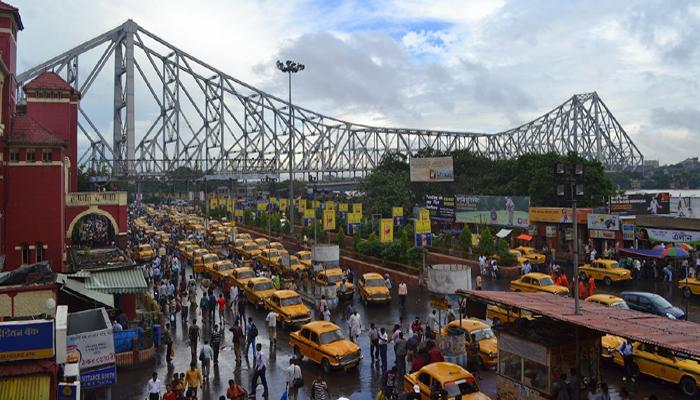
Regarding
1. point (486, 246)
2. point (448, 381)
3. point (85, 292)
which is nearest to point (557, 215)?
point (486, 246)

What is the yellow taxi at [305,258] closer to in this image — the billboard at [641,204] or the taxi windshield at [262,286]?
the taxi windshield at [262,286]

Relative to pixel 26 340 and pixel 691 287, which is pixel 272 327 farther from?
pixel 691 287

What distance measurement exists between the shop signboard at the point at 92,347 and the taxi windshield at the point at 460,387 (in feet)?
22.9

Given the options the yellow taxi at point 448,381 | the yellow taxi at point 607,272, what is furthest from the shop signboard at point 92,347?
the yellow taxi at point 607,272

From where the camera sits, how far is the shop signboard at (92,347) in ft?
36.9

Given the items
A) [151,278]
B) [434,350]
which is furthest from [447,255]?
[434,350]

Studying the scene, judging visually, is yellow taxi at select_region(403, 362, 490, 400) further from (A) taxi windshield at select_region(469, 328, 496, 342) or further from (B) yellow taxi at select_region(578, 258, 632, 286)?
(B) yellow taxi at select_region(578, 258, 632, 286)

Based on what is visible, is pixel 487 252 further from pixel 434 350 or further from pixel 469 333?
pixel 434 350

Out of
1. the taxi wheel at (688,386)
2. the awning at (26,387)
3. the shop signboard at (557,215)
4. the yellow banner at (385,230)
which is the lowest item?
the taxi wheel at (688,386)

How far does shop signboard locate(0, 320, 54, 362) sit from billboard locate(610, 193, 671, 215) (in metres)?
38.2

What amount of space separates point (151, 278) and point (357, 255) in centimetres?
1250

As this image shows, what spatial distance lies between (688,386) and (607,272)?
14996 mm

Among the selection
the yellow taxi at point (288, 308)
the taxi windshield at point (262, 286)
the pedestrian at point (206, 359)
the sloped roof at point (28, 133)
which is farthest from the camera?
the taxi windshield at point (262, 286)

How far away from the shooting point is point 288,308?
20438 millimetres
